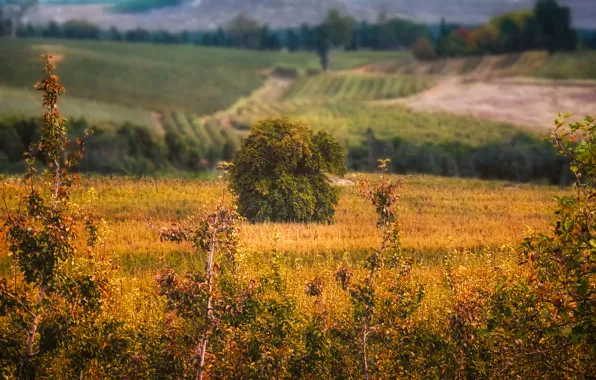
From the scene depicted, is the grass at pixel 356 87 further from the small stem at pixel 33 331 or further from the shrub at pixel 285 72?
the small stem at pixel 33 331

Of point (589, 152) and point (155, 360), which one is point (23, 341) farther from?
point (589, 152)

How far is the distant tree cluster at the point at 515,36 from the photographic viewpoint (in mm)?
96250

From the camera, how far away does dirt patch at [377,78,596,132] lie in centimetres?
6894

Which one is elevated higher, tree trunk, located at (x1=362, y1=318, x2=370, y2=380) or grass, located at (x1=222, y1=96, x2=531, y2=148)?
tree trunk, located at (x1=362, y1=318, x2=370, y2=380)

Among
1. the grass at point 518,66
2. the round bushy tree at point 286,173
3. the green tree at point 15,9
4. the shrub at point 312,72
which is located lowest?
the shrub at point 312,72

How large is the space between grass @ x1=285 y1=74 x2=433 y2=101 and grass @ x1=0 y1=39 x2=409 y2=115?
7322 mm

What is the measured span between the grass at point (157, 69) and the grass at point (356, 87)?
24.0ft

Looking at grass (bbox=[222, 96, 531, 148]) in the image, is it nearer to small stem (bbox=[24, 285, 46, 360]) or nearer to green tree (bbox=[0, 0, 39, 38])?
small stem (bbox=[24, 285, 46, 360])

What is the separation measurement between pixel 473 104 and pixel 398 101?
1025 cm

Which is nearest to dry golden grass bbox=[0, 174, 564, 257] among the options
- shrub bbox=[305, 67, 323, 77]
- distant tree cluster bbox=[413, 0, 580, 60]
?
distant tree cluster bbox=[413, 0, 580, 60]

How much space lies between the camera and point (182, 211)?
2148 centimetres

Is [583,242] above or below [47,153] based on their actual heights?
below

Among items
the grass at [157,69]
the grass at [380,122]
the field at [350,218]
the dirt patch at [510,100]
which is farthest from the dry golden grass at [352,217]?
the grass at [157,69]

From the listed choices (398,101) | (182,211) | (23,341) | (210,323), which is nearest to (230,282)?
(210,323)
